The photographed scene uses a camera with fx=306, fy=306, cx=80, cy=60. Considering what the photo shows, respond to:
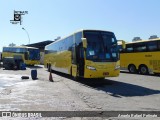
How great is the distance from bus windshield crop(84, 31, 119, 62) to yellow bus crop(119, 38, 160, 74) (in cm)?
621

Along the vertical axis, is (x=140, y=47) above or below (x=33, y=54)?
above

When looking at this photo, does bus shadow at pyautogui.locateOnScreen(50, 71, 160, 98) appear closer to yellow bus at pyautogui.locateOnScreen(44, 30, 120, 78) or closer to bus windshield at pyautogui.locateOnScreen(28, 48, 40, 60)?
yellow bus at pyautogui.locateOnScreen(44, 30, 120, 78)

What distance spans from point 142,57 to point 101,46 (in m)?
10.8

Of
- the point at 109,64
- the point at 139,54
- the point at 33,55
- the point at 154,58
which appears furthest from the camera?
the point at 33,55

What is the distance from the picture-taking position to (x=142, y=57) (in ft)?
90.5

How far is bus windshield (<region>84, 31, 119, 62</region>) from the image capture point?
17.4m

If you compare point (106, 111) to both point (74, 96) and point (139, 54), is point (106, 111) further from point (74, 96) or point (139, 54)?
point (139, 54)

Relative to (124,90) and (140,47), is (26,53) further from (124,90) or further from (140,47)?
(124,90)

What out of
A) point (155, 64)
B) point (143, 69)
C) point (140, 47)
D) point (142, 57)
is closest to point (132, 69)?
point (143, 69)

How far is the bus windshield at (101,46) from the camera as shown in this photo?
57.2 ft

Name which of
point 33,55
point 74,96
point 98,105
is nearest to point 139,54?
point 74,96

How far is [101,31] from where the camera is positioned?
59.8 feet

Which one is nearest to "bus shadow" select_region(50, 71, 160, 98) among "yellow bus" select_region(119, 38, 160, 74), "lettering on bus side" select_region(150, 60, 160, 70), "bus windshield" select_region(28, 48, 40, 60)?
"lettering on bus side" select_region(150, 60, 160, 70)

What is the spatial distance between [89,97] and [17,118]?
4.68 metres
